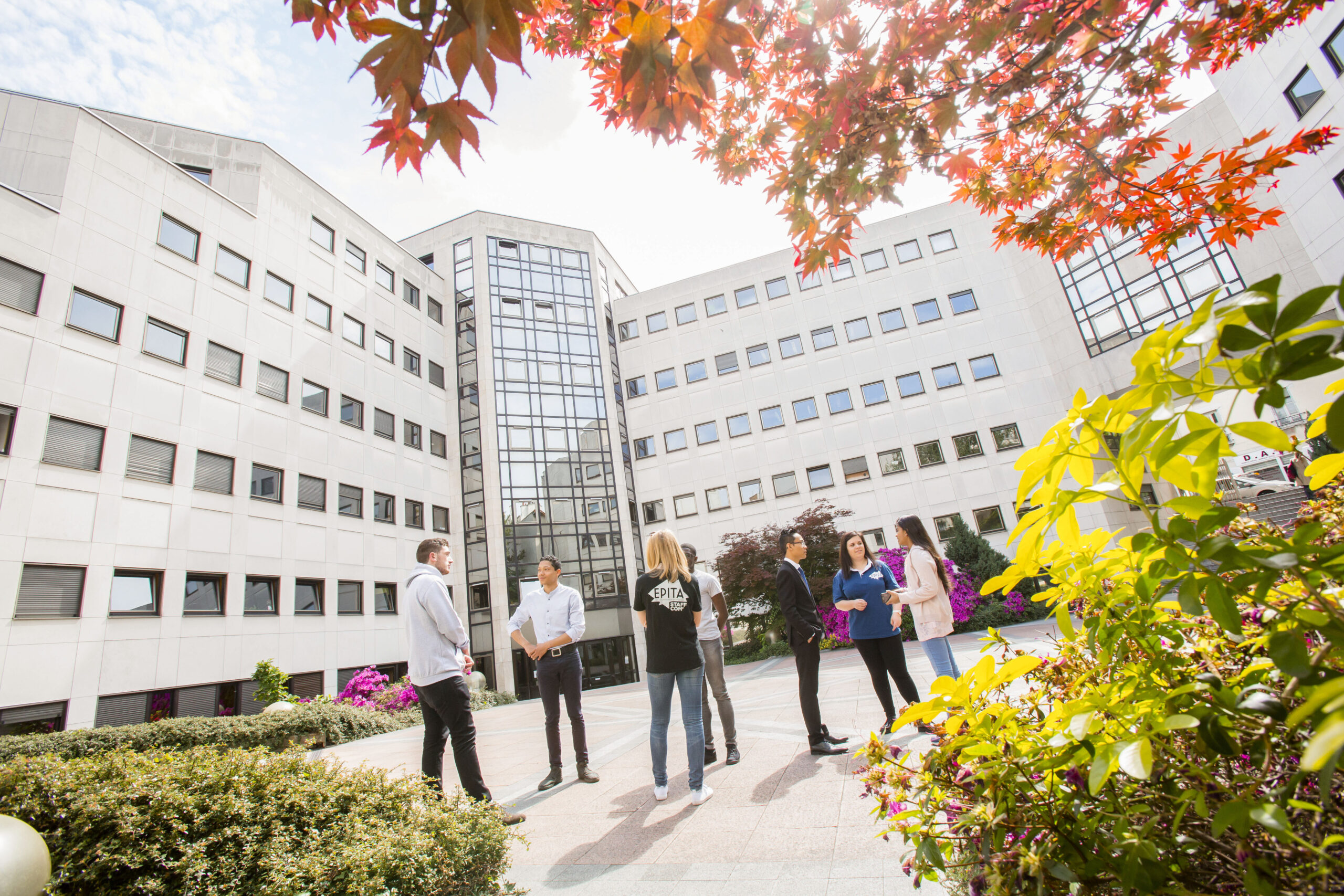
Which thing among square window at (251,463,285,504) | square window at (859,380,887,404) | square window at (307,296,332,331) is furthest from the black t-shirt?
square window at (859,380,887,404)

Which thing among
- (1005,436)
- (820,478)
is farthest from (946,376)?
(820,478)

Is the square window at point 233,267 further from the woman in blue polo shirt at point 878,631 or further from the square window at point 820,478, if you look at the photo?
the square window at point 820,478

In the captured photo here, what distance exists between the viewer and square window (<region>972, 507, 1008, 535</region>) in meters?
23.4

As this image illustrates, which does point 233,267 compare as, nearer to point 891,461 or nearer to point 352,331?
point 352,331

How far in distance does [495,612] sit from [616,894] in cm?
2225

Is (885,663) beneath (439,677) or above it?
beneath

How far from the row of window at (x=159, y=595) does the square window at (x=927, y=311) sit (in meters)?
23.8

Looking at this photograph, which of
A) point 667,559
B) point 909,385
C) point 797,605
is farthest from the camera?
point 909,385

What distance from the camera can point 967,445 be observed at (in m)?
24.7

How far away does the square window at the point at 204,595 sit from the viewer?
15250 mm

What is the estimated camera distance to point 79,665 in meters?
12.9

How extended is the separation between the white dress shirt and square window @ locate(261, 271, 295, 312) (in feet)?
61.4

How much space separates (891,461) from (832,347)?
5721mm

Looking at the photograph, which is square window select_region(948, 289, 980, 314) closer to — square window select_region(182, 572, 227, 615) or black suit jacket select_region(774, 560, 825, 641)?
black suit jacket select_region(774, 560, 825, 641)
